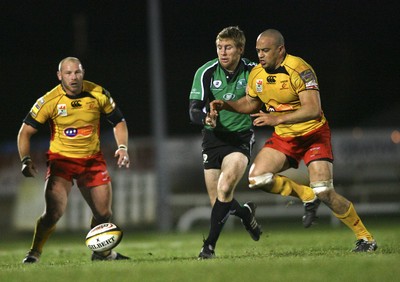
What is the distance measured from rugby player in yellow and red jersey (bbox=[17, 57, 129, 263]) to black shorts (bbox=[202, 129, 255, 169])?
3.03 ft

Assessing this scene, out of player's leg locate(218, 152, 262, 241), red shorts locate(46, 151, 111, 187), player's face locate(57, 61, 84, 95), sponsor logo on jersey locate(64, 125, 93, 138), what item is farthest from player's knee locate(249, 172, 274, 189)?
player's face locate(57, 61, 84, 95)

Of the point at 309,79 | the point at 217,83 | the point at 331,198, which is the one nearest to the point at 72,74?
the point at 217,83

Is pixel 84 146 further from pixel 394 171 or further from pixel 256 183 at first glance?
pixel 394 171

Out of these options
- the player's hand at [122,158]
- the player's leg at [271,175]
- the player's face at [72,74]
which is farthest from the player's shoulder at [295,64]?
the player's face at [72,74]

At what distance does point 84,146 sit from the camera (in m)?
11.3

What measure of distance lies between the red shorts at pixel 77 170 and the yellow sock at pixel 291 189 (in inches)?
76.5

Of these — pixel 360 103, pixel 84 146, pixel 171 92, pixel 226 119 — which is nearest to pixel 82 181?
pixel 84 146

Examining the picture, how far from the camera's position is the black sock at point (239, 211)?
11164 millimetres

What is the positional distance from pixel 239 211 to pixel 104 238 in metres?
1.59

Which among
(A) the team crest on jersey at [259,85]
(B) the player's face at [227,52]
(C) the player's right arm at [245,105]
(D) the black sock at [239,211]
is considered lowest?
(D) the black sock at [239,211]

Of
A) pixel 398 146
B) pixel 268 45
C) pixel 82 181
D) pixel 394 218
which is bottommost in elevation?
pixel 394 218

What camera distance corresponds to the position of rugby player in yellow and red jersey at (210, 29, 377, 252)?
34.1ft

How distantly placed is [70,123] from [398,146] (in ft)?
47.3

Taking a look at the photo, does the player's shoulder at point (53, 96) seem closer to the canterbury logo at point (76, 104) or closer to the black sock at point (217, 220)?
the canterbury logo at point (76, 104)
